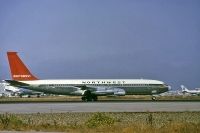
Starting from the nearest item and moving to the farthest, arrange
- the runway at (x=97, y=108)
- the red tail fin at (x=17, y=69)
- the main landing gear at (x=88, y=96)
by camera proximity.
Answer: the runway at (x=97, y=108) → the main landing gear at (x=88, y=96) → the red tail fin at (x=17, y=69)

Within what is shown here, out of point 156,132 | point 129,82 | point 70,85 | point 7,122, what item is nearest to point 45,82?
point 70,85

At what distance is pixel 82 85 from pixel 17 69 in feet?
37.2

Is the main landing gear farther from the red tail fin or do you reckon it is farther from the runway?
the runway

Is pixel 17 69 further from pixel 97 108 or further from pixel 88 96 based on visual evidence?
pixel 97 108

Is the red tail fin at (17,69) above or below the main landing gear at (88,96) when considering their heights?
above

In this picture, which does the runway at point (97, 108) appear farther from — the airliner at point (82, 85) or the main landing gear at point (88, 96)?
the airliner at point (82, 85)

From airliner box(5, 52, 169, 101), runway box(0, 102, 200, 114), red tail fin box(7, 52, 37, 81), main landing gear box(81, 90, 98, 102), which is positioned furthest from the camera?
red tail fin box(7, 52, 37, 81)

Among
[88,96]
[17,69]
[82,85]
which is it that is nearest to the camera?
[88,96]

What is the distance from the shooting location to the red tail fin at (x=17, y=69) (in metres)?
65.2

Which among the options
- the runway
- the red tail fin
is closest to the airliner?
the red tail fin

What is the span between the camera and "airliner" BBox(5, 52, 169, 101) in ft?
210

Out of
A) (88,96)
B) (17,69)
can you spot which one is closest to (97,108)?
(88,96)

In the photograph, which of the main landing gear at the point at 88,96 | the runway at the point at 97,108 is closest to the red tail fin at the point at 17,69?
the main landing gear at the point at 88,96

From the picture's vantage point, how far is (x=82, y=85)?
64250 millimetres
